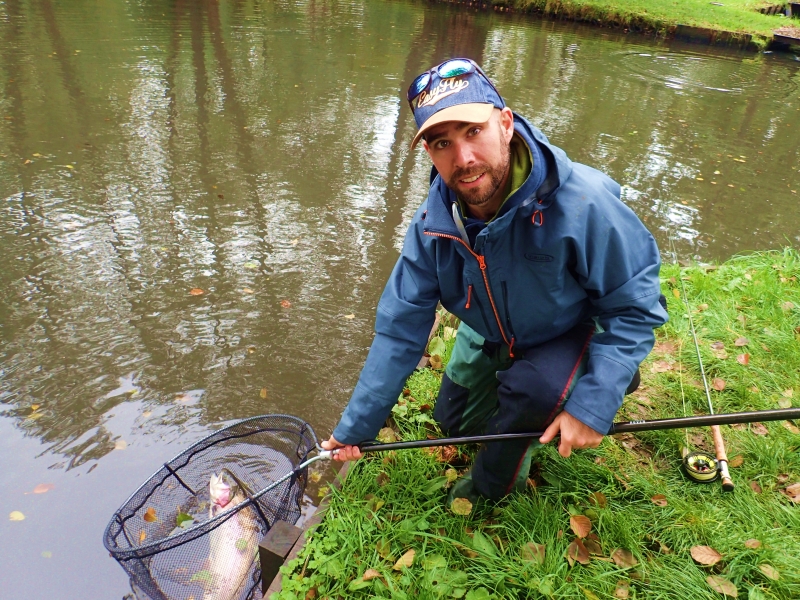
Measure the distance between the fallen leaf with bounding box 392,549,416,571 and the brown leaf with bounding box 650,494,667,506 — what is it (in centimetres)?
107

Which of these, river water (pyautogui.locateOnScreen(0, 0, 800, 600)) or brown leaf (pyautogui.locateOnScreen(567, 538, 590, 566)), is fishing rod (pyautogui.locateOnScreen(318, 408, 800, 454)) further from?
river water (pyautogui.locateOnScreen(0, 0, 800, 600))

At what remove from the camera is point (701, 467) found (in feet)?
8.58

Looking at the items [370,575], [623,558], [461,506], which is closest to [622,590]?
[623,558]

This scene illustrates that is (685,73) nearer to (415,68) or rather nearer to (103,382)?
(415,68)

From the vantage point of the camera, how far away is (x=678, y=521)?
7.79 feet

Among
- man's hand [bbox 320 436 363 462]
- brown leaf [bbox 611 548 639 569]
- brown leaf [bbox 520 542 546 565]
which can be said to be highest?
man's hand [bbox 320 436 363 462]

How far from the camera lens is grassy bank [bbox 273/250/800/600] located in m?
2.15

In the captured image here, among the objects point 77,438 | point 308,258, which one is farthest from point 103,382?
point 308,258

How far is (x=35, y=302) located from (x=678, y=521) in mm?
4294

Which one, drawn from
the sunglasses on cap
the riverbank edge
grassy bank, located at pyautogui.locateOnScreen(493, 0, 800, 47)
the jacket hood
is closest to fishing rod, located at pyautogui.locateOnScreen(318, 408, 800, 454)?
the jacket hood

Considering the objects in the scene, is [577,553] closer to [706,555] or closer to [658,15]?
[706,555]

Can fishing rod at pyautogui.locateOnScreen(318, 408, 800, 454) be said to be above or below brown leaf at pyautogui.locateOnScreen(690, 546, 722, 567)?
above

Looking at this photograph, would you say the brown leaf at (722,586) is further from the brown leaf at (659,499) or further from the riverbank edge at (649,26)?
the riverbank edge at (649,26)

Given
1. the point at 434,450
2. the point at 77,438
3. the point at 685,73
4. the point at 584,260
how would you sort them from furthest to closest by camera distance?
the point at 685,73
the point at 77,438
the point at 434,450
the point at 584,260
